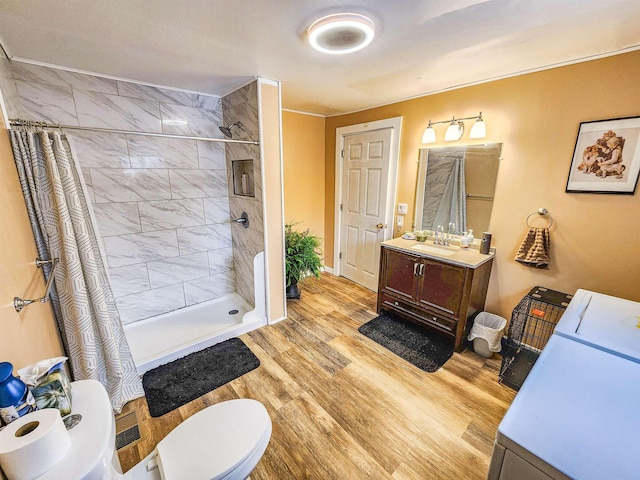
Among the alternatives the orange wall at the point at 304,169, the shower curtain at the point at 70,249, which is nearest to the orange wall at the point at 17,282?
the shower curtain at the point at 70,249

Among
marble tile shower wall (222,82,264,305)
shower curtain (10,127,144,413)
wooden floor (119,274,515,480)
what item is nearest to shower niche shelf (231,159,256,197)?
marble tile shower wall (222,82,264,305)

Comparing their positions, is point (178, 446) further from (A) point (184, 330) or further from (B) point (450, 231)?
(B) point (450, 231)

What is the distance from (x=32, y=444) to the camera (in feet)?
2.17

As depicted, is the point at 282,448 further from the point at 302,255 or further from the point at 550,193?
the point at 550,193

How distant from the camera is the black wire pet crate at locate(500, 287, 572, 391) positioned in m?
1.98

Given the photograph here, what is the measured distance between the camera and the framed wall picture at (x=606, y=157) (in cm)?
170

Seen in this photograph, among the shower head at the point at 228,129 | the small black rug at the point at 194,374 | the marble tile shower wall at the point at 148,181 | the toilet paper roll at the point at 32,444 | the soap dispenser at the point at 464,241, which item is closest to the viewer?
the toilet paper roll at the point at 32,444

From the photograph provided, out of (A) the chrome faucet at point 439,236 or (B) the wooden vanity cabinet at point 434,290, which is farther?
(A) the chrome faucet at point 439,236

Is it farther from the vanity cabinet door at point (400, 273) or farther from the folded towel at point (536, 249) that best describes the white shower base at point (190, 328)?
→ the folded towel at point (536, 249)

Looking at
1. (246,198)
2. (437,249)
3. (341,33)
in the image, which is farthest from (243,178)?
(437,249)

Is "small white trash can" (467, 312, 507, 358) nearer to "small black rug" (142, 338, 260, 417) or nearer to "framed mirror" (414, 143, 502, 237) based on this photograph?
"framed mirror" (414, 143, 502, 237)

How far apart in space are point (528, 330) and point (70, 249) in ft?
10.7

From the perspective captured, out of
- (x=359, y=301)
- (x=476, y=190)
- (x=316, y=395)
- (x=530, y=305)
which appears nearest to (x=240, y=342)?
(x=316, y=395)

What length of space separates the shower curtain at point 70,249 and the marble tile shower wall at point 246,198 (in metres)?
1.24
